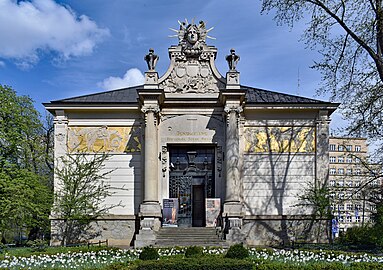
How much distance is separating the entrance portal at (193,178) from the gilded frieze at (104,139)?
7.32 ft

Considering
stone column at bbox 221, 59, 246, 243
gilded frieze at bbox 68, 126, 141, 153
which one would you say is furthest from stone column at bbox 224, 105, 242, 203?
gilded frieze at bbox 68, 126, 141, 153

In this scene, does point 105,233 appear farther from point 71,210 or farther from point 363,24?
point 363,24

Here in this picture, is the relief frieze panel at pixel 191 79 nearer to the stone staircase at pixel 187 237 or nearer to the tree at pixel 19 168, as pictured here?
the stone staircase at pixel 187 237

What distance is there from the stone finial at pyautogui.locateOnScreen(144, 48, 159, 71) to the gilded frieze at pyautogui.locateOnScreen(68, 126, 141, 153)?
11.7 feet

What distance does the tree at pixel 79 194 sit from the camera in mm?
24812

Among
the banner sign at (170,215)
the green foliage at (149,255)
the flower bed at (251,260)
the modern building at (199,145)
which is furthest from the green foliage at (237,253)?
the modern building at (199,145)

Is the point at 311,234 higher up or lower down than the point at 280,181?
lower down

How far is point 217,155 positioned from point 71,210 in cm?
839

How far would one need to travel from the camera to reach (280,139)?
27.1m

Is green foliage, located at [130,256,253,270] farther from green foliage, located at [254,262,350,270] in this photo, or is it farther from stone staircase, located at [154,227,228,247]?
stone staircase, located at [154,227,228,247]

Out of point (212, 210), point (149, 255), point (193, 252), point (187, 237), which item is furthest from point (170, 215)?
point (149, 255)

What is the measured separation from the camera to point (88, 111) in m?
27.1

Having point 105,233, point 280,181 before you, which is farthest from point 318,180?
point 105,233

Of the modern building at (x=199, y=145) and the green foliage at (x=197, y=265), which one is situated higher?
the modern building at (x=199, y=145)
